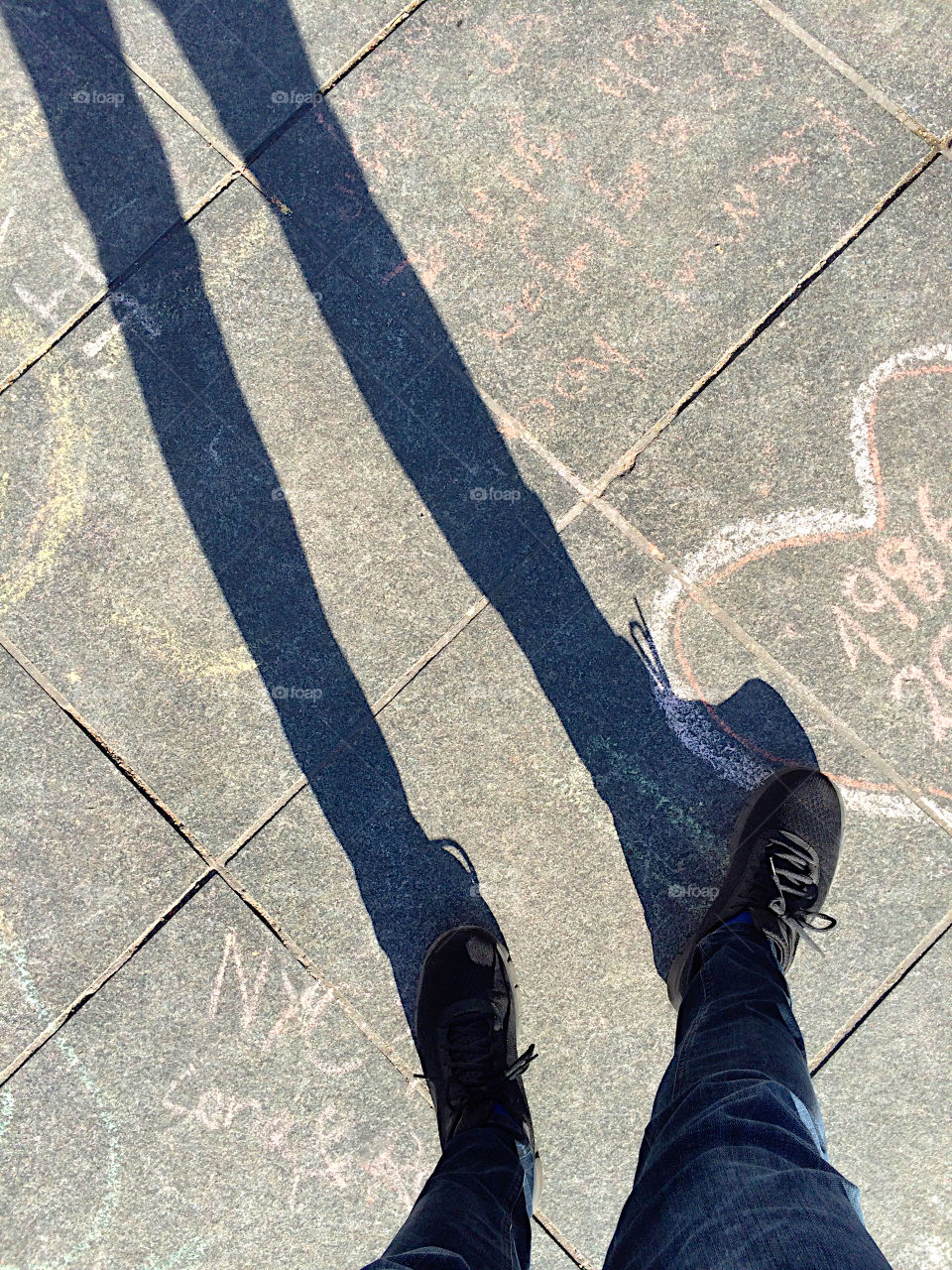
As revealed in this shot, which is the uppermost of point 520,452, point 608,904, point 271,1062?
point 520,452

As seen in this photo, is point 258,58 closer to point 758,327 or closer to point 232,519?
point 232,519

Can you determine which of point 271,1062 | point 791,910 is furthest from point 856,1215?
point 271,1062

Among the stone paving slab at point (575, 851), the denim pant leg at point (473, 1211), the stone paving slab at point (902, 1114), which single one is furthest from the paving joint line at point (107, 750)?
the stone paving slab at point (902, 1114)

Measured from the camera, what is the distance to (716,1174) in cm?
204

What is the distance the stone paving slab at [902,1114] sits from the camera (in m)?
2.87

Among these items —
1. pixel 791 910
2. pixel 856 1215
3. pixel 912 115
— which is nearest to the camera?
pixel 856 1215

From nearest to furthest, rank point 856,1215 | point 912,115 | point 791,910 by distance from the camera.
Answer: point 856,1215, point 791,910, point 912,115

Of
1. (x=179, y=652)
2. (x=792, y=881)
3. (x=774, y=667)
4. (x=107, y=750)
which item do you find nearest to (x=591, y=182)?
(x=774, y=667)

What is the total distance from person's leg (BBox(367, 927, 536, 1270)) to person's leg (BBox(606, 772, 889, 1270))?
0.44 m

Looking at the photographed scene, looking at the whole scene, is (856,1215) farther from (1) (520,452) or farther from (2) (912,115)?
(2) (912,115)

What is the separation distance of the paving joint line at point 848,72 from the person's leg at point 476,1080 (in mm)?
3178

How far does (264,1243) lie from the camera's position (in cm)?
288

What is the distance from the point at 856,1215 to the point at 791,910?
0.97 meters

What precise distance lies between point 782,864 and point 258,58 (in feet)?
11.1
